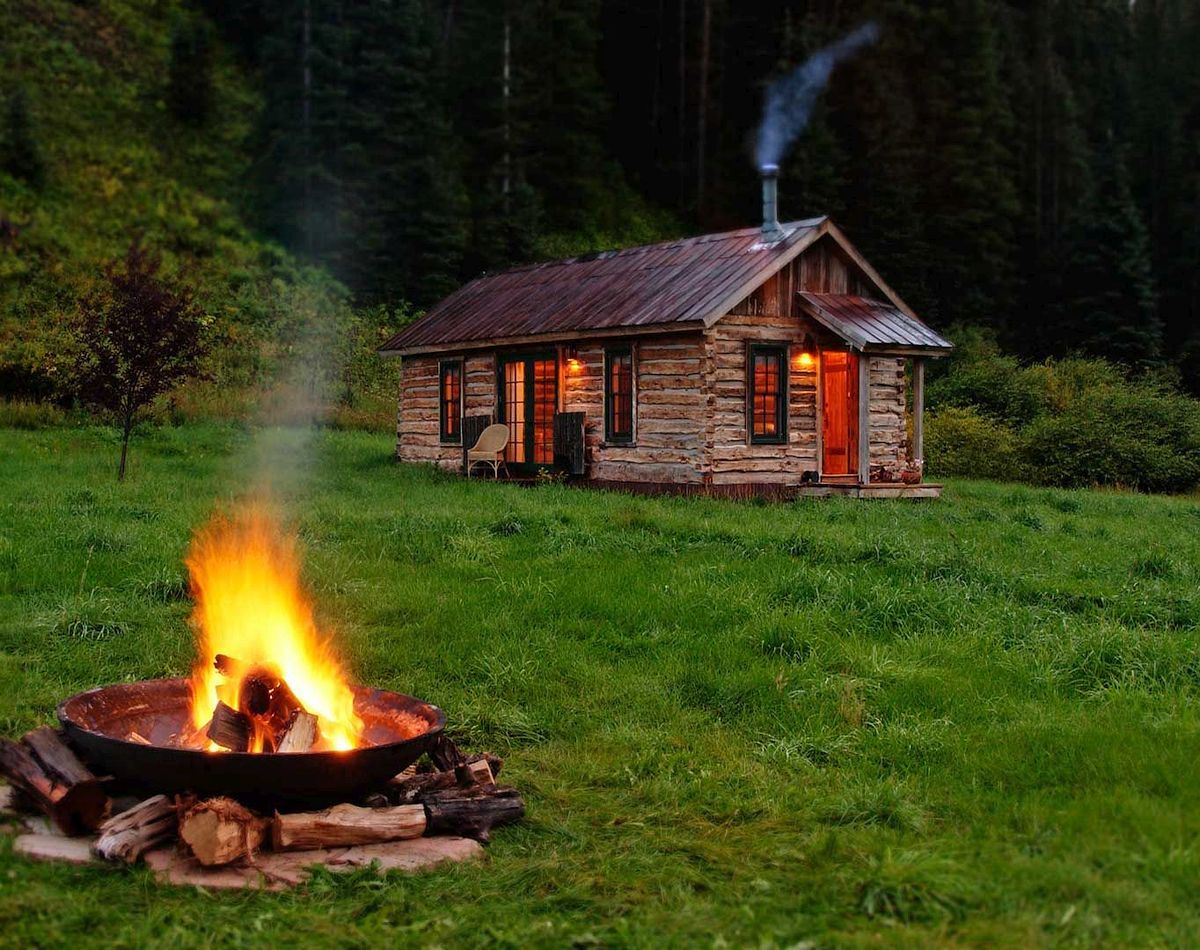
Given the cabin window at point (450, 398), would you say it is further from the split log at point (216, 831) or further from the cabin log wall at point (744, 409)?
the split log at point (216, 831)

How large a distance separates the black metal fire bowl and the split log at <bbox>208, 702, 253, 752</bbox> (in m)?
0.24

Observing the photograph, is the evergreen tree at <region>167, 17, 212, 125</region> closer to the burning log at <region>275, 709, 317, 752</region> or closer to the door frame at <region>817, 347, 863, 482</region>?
the door frame at <region>817, 347, 863, 482</region>

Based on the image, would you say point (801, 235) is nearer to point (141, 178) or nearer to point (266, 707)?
point (266, 707)

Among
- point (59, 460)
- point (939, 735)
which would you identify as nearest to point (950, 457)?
point (59, 460)

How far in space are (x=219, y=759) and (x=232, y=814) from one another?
0.80 ft

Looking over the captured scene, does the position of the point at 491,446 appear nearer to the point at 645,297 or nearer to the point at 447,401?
the point at 447,401

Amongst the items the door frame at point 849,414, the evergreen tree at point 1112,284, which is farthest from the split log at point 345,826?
the evergreen tree at point 1112,284

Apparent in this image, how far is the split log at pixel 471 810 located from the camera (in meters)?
5.77

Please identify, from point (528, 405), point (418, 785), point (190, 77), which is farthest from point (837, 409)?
point (190, 77)

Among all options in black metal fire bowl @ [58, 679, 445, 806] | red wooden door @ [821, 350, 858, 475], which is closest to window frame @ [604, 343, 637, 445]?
red wooden door @ [821, 350, 858, 475]

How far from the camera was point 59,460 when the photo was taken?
63.8 ft

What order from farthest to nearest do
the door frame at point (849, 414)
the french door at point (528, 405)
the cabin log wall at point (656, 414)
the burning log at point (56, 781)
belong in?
the french door at point (528, 405) → the door frame at point (849, 414) → the cabin log wall at point (656, 414) → the burning log at point (56, 781)

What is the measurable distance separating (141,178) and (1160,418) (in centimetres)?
2994

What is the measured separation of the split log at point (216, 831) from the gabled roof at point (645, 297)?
1375cm
